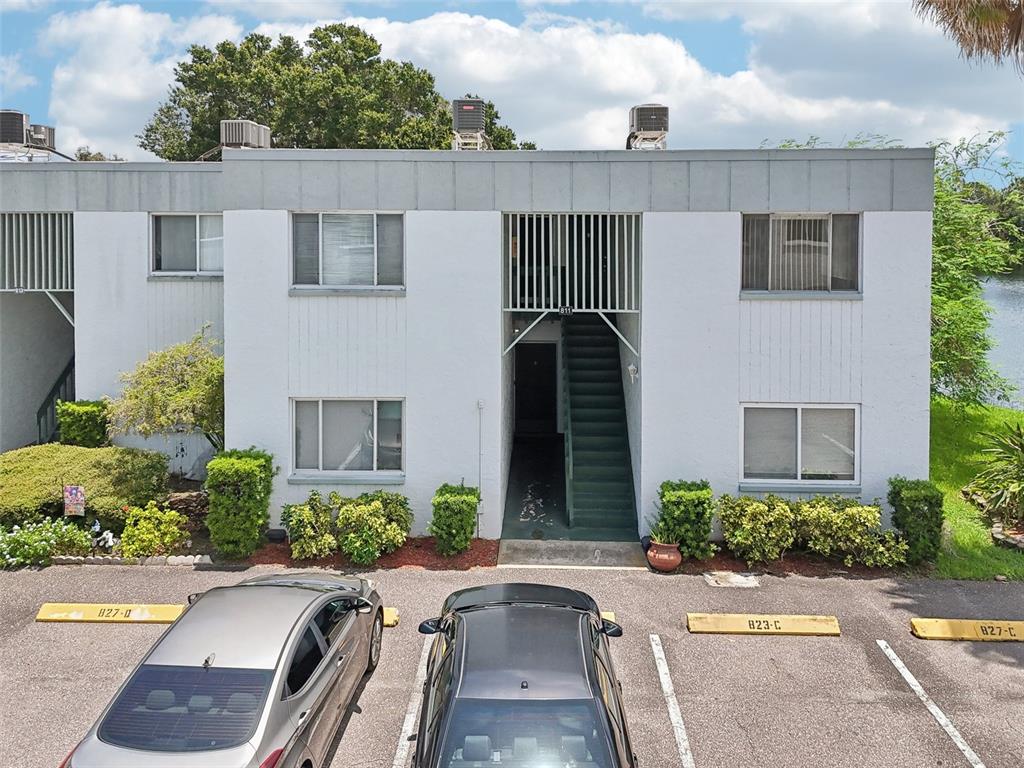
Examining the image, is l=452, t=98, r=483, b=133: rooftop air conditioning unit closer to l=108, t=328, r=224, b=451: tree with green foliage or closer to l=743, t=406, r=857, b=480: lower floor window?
l=108, t=328, r=224, b=451: tree with green foliage

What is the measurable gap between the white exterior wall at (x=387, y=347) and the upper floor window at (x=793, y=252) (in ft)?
13.7

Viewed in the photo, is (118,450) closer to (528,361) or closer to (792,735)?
(528,361)

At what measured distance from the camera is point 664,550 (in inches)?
461

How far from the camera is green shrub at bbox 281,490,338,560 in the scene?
11930 millimetres

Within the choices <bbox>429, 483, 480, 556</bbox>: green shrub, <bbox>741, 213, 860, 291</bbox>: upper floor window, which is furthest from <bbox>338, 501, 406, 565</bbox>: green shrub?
<bbox>741, 213, 860, 291</bbox>: upper floor window

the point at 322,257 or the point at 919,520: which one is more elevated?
the point at 322,257

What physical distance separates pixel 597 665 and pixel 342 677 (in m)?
2.57

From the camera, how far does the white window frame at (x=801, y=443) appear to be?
40.6ft

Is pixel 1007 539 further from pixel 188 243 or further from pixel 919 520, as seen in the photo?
pixel 188 243

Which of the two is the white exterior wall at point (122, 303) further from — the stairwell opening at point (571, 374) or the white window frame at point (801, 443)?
the white window frame at point (801, 443)

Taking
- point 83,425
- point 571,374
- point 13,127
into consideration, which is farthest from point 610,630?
point 13,127

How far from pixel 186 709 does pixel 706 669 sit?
18.5ft

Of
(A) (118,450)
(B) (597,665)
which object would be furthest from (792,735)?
(A) (118,450)

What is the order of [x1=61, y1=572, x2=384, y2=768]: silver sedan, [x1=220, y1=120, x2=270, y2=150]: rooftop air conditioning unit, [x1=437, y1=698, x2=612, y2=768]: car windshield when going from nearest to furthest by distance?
1. [x1=437, y1=698, x2=612, y2=768]: car windshield
2. [x1=61, y1=572, x2=384, y2=768]: silver sedan
3. [x1=220, y1=120, x2=270, y2=150]: rooftop air conditioning unit
